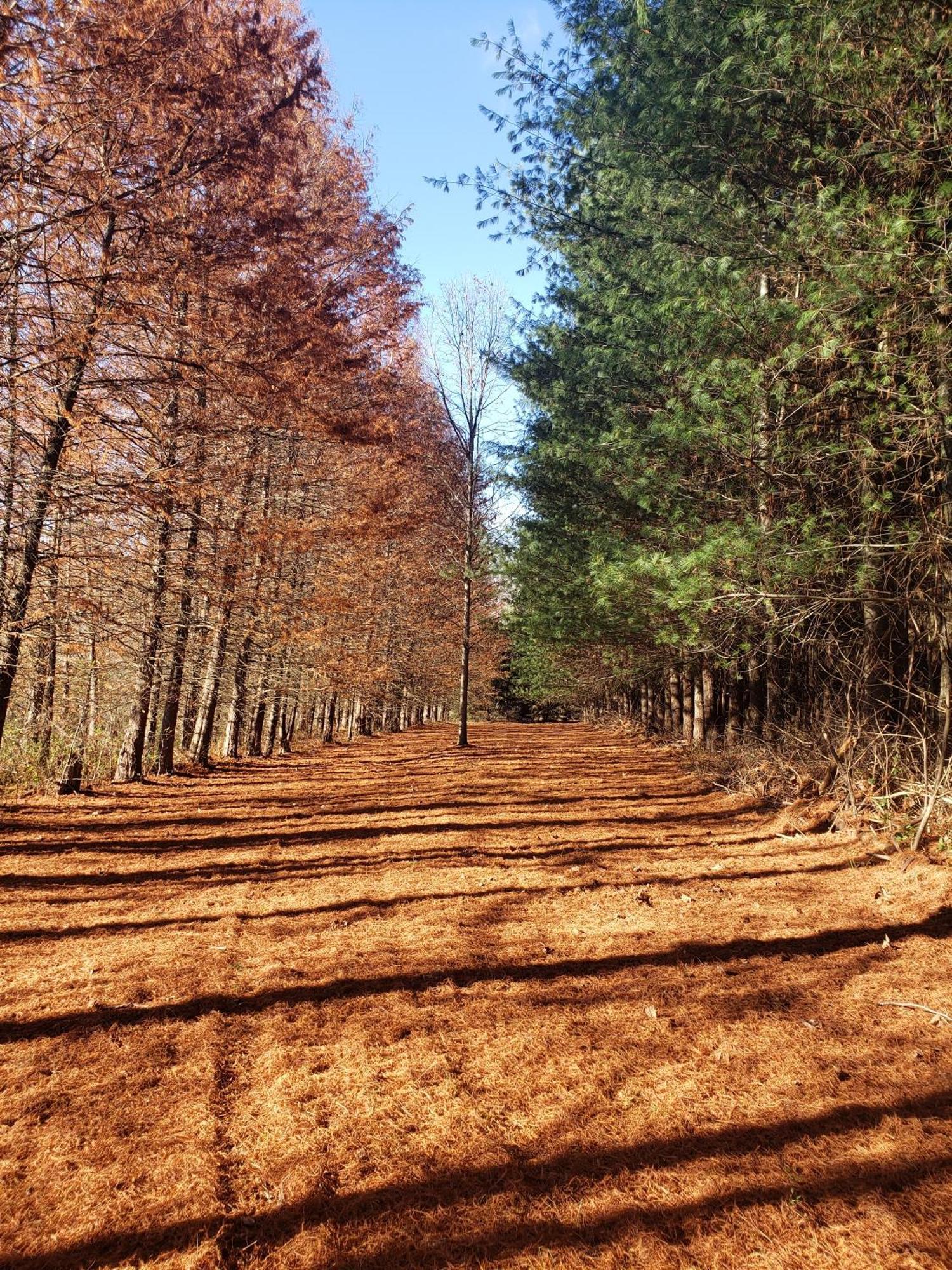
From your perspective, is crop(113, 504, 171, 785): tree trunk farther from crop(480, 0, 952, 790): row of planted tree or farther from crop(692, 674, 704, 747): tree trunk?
crop(692, 674, 704, 747): tree trunk

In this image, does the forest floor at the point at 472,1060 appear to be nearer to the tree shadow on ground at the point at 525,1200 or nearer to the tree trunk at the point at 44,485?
the tree shadow on ground at the point at 525,1200

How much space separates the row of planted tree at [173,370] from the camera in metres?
6.06

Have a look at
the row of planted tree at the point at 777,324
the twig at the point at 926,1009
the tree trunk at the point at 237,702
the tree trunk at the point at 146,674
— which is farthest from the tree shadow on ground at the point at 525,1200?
the tree trunk at the point at 237,702

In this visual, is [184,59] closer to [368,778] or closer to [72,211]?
[72,211]

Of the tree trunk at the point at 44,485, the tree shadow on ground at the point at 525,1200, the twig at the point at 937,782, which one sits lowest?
the tree shadow on ground at the point at 525,1200

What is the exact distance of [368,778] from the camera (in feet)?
45.0

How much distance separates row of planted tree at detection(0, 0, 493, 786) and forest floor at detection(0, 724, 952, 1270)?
133 inches

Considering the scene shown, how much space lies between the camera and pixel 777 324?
6980mm

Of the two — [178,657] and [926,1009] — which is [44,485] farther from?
[926,1009]

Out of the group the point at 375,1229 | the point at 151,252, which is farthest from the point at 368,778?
the point at 375,1229

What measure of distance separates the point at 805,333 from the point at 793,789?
619cm

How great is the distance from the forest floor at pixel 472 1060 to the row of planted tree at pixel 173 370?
3.37 meters

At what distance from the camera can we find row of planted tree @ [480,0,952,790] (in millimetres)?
6066

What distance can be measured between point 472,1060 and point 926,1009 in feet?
9.12
